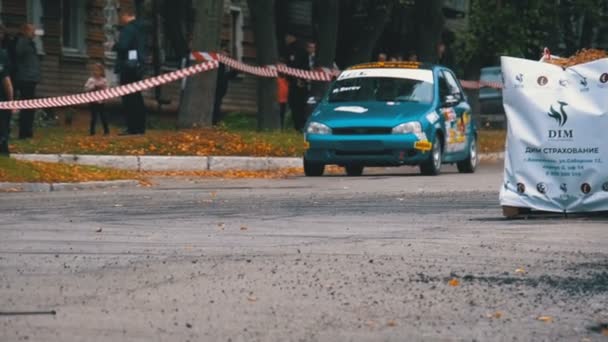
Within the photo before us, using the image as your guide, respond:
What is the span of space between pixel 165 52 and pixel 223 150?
14.3 metres

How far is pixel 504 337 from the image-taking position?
8.02m

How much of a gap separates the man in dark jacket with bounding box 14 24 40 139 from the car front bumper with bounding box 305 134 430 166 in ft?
20.4

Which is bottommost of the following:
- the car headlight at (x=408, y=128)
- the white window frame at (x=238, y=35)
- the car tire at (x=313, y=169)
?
the white window frame at (x=238, y=35)

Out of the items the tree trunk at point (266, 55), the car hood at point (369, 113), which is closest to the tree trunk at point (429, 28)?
the tree trunk at point (266, 55)

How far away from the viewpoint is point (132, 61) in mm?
29031

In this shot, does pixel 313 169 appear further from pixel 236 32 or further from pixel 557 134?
pixel 236 32

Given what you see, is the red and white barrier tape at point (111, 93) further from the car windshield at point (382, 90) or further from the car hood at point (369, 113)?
the car hood at point (369, 113)

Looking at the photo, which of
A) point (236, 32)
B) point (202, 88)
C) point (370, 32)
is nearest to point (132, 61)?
point (202, 88)

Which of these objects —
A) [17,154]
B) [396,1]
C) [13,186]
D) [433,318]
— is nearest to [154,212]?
[13,186]

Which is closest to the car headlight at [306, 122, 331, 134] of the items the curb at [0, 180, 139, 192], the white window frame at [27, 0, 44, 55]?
the curb at [0, 180, 139, 192]

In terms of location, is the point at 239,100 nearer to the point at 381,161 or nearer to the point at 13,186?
the point at 381,161

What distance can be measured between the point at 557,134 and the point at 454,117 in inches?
453

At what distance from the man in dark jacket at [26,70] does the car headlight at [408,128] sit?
7.01 metres

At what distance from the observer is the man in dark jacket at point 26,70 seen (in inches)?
1128
